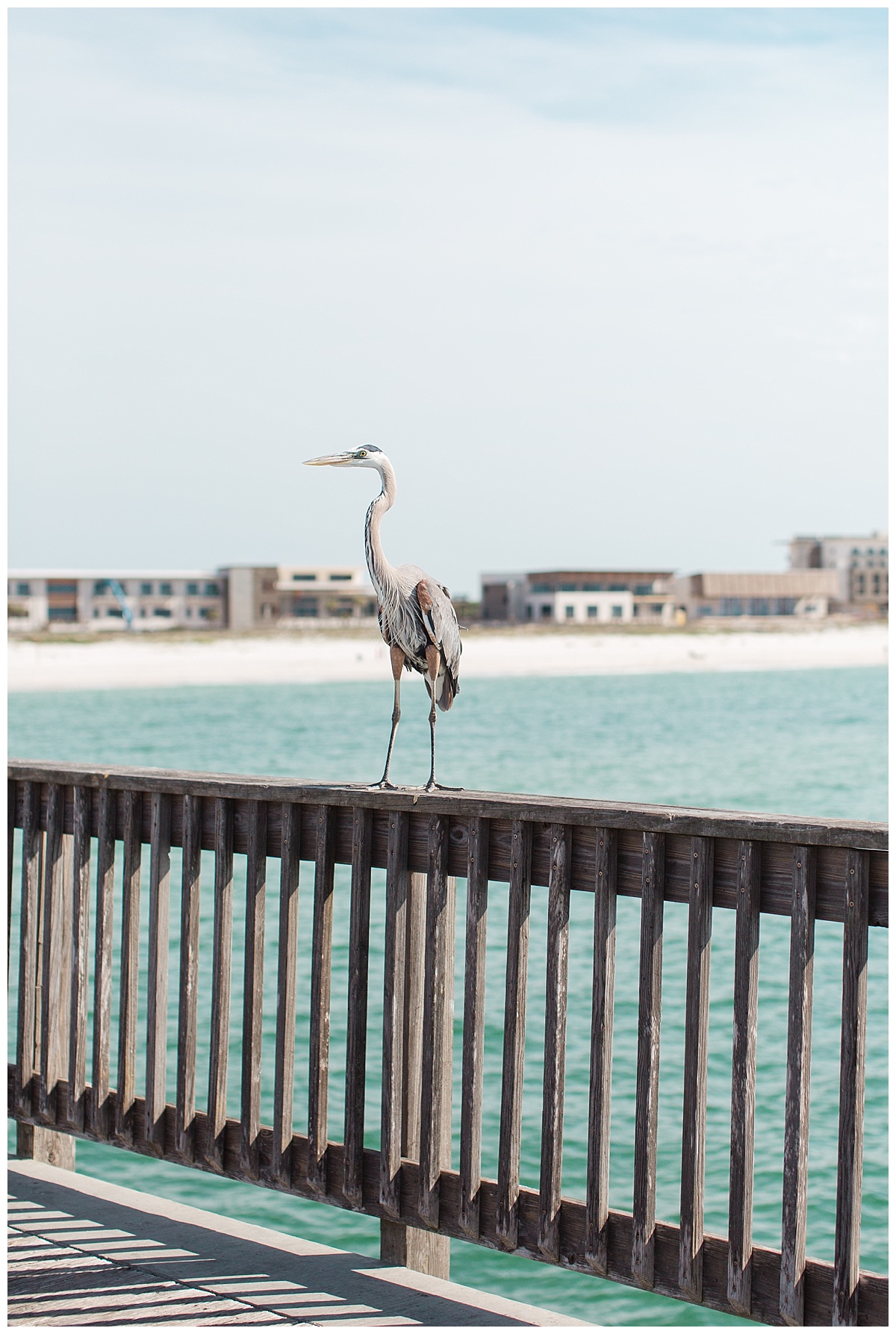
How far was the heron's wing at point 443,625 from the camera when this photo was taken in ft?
9.20

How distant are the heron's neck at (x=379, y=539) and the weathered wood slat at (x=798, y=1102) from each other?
101 cm

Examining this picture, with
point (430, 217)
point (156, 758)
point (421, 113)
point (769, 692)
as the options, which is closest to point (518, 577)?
point (769, 692)

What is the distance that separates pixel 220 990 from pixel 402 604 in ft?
3.24

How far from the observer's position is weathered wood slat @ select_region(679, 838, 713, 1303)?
2.34m

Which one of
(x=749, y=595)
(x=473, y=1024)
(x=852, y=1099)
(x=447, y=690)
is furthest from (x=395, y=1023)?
(x=749, y=595)

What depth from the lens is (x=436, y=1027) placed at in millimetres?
2705

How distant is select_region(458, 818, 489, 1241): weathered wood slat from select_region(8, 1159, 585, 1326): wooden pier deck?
0.23m

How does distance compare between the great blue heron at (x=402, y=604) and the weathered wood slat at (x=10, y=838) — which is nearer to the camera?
the great blue heron at (x=402, y=604)

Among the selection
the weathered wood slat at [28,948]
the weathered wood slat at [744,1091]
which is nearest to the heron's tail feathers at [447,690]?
the weathered wood slat at [744,1091]

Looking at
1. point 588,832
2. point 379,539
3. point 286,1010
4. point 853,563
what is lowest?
point 286,1010

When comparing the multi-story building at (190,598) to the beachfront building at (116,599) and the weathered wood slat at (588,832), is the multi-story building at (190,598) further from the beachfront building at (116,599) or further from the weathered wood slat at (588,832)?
the weathered wood slat at (588,832)

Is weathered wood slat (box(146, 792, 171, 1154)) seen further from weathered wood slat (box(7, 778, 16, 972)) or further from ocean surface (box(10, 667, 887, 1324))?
ocean surface (box(10, 667, 887, 1324))

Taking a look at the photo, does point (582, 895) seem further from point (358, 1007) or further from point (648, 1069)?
point (648, 1069)

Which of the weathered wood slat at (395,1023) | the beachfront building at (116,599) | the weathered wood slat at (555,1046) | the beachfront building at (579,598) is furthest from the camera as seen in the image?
the beachfront building at (579,598)
